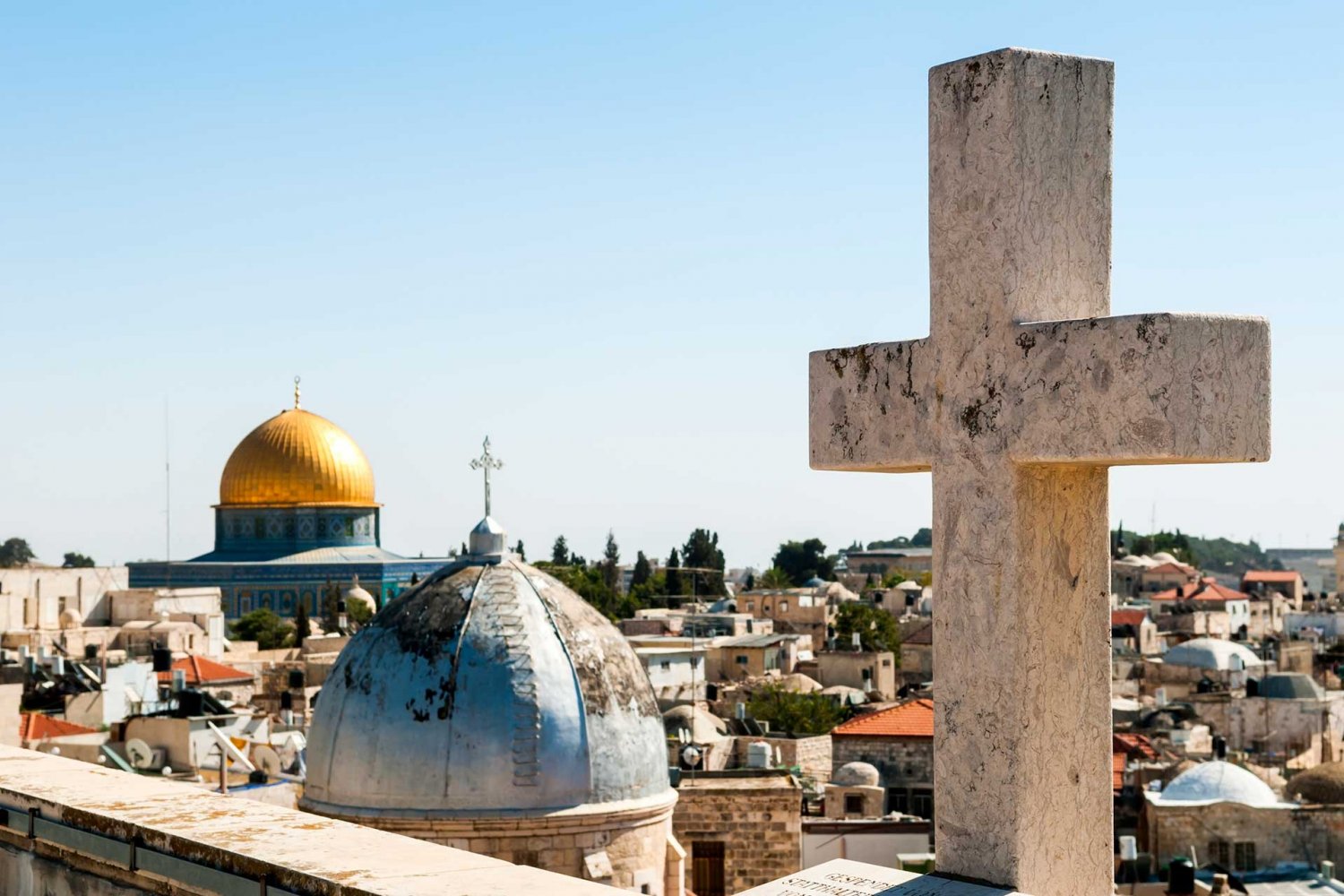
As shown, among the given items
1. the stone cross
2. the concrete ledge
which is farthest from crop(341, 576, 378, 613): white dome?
the stone cross

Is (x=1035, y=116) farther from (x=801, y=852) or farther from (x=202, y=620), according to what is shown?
(x=202, y=620)

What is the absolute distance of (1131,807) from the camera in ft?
74.7

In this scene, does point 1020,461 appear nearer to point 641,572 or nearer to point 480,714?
point 480,714

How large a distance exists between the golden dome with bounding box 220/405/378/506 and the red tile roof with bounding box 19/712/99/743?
116 feet

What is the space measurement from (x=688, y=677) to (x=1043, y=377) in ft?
122

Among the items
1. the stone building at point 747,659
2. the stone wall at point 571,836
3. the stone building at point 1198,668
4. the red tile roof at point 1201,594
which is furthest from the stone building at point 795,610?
the stone wall at point 571,836

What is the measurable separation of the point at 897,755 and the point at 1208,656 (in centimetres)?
1871

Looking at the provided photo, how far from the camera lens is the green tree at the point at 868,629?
48031 millimetres

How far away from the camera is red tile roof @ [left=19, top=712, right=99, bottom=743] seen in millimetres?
23250

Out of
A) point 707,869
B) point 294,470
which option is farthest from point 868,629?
point 707,869

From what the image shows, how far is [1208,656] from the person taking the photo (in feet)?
138

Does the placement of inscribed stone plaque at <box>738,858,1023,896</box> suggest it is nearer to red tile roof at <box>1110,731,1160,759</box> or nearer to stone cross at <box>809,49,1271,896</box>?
stone cross at <box>809,49,1271,896</box>

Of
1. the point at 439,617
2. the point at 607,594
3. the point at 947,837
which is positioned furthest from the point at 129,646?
the point at 947,837

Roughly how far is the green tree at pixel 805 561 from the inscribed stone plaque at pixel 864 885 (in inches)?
3491
